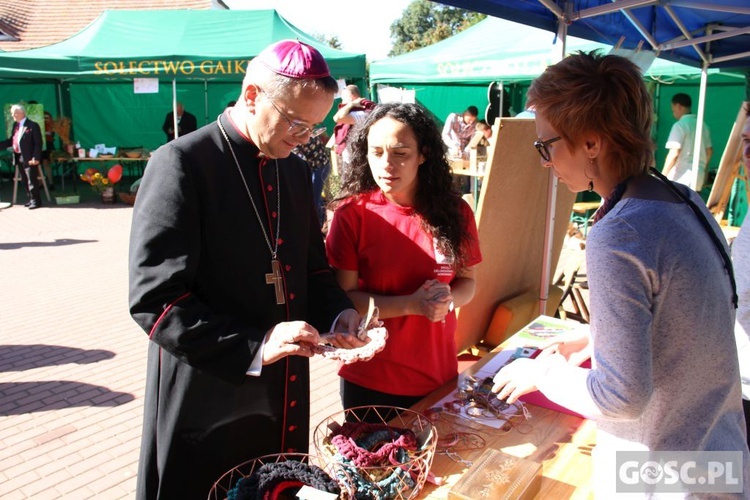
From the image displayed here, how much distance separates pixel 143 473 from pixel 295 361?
1.70ft

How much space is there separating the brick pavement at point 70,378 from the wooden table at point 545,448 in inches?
77.7

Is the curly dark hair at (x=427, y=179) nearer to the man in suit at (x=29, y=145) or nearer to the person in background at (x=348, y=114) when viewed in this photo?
the person in background at (x=348, y=114)

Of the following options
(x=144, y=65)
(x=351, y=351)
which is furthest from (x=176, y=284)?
(x=144, y=65)

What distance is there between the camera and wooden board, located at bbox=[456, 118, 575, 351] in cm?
316

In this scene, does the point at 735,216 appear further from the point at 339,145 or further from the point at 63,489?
the point at 63,489

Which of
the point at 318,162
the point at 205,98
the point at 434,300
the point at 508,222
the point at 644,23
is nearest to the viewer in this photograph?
the point at 434,300

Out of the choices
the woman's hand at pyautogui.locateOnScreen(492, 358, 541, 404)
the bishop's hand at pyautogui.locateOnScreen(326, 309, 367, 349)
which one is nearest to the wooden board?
the bishop's hand at pyautogui.locateOnScreen(326, 309, 367, 349)

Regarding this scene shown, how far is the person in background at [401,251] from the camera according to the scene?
2182 millimetres

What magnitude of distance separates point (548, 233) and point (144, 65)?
8.93 metres

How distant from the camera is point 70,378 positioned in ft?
14.6

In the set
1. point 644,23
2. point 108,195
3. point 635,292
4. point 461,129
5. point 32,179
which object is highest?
point 644,23

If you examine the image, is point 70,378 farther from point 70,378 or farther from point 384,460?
point 384,460

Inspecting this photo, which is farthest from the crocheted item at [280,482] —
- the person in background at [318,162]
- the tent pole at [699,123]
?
the tent pole at [699,123]

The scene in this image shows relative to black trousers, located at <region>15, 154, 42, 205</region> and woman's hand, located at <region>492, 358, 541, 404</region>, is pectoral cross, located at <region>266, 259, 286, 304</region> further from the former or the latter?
black trousers, located at <region>15, 154, 42, 205</region>
